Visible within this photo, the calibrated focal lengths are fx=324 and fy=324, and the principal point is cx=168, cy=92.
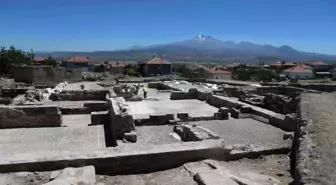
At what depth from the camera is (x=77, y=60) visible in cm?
9362

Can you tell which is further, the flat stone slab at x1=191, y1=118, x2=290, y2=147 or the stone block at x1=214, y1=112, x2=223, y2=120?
the stone block at x1=214, y1=112, x2=223, y2=120

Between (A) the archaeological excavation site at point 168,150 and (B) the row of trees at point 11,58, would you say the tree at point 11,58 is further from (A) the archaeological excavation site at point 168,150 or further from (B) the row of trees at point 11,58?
(A) the archaeological excavation site at point 168,150

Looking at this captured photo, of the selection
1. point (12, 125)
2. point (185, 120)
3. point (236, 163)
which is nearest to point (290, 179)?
point (236, 163)

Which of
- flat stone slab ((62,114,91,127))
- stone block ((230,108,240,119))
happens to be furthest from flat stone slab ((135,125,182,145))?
flat stone slab ((62,114,91,127))

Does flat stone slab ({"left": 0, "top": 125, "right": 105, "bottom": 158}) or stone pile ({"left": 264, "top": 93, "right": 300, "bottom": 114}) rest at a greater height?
stone pile ({"left": 264, "top": 93, "right": 300, "bottom": 114})

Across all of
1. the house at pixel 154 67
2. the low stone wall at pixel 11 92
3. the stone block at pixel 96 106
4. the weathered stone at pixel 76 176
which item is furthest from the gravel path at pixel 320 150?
the house at pixel 154 67

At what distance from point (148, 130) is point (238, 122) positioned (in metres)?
3.61

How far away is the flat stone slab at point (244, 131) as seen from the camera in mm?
9805

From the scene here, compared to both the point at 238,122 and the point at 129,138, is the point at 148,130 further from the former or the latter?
the point at 238,122

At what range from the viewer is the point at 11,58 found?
59.2 meters

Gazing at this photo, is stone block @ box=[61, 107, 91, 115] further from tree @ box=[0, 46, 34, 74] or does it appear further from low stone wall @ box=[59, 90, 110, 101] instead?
tree @ box=[0, 46, 34, 74]

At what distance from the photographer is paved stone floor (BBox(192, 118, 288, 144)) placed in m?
9.80

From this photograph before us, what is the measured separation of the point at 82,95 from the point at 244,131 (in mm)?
14172

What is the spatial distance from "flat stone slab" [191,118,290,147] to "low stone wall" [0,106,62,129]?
248 inches
